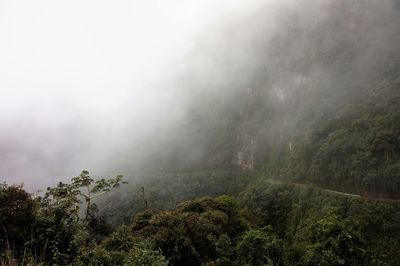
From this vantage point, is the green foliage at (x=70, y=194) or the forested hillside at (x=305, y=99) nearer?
the green foliage at (x=70, y=194)

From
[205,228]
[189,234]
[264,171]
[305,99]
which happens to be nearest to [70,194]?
[189,234]

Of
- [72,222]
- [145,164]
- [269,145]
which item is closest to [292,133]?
[269,145]

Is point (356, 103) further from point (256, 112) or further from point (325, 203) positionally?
point (256, 112)

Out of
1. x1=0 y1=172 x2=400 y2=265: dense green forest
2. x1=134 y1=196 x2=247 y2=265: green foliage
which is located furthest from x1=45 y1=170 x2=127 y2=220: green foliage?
x1=134 y1=196 x2=247 y2=265: green foliage

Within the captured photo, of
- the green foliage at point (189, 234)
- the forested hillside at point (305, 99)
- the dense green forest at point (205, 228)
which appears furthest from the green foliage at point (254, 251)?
the forested hillside at point (305, 99)

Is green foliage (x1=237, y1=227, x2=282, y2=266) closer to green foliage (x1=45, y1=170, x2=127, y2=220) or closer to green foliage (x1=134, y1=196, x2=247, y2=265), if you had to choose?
green foliage (x1=134, y1=196, x2=247, y2=265)

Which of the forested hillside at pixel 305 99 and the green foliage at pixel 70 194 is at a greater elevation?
the forested hillside at pixel 305 99

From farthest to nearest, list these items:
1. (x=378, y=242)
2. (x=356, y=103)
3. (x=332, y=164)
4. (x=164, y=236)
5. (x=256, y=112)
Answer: (x=256, y=112) < (x=356, y=103) < (x=332, y=164) < (x=378, y=242) < (x=164, y=236)

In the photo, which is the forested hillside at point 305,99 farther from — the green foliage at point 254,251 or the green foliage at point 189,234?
the green foliage at point 254,251

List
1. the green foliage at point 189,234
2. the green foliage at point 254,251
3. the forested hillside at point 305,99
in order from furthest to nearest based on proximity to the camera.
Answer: the forested hillside at point 305,99 → the green foliage at point 189,234 → the green foliage at point 254,251

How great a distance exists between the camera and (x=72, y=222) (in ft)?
40.0

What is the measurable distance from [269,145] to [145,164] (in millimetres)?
66669

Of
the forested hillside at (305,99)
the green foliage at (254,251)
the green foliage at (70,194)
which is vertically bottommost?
the green foliage at (254,251)

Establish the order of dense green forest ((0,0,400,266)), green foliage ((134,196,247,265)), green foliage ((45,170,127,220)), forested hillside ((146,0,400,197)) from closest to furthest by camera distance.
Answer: green foliage ((45,170,127,220)) → dense green forest ((0,0,400,266)) → green foliage ((134,196,247,265)) → forested hillside ((146,0,400,197))
